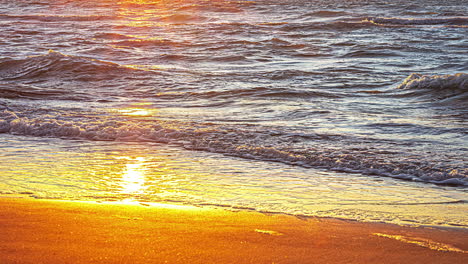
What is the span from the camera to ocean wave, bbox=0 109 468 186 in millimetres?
4738

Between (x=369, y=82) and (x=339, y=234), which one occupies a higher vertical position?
(x=339, y=234)

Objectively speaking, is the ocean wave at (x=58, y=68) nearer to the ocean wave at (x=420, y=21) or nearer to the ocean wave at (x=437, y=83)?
the ocean wave at (x=437, y=83)

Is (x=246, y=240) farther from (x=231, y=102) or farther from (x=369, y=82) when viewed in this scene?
(x=369, y=82)

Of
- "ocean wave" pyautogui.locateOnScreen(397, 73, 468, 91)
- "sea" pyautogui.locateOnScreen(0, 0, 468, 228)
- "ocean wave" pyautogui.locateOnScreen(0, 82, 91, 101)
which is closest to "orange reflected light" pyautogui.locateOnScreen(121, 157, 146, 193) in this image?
"sea" pyautogui.locateOnScreen(0, 0, 468, 228)

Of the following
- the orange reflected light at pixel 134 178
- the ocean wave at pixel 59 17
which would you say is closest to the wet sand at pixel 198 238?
the orange reflected light at pixel 134 178

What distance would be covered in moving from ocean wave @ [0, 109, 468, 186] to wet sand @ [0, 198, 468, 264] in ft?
5.74

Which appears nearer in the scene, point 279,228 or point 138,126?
point 279,228

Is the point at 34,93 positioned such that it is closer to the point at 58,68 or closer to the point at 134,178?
the point at 58,68

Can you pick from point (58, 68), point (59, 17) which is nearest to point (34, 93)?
point (58, 68)

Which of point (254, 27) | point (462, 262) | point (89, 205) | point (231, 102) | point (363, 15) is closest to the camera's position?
point (462, 262)

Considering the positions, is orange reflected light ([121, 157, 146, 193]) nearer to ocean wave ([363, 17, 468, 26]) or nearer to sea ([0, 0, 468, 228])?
sea ([0, 0, 468, 228])

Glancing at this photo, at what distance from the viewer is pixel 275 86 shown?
10.1m

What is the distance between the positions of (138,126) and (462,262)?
15.0ft

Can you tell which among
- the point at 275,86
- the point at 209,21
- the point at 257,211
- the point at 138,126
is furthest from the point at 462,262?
the point at 209,21
